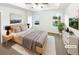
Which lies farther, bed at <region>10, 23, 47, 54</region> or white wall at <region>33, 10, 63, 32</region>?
white wall at <region>33, 10, 63, 32</region>

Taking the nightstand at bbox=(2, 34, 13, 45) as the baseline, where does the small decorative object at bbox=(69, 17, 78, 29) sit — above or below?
above

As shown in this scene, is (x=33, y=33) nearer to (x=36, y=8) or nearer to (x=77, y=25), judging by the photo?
(x=36, y=8)

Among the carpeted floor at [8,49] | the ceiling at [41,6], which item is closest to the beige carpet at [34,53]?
the carpeted floor at [8,49]

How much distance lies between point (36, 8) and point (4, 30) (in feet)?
2.25

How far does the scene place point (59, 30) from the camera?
1.80 m

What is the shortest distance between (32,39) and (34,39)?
4 centimetres

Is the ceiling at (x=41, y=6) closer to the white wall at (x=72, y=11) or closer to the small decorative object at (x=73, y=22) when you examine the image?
the white wall at (x=72, y=11)

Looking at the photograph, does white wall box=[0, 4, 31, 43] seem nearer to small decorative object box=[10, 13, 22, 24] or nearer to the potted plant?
small decorative object box=[10, 13, 22, 24]

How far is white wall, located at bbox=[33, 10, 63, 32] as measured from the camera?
5.89ft

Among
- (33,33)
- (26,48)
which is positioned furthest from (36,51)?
(33,33)

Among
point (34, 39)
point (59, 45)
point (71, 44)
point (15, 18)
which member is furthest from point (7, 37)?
point (71, 44)

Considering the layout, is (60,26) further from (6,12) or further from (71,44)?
(6,12)

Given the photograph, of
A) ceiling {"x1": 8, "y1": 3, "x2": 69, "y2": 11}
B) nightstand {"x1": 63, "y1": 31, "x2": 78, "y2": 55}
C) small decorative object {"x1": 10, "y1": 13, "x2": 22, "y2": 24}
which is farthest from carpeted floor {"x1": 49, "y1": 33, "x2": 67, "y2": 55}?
small decorative object {"x1": 10, "y1": 13, "x2": 22, "y2": 24}

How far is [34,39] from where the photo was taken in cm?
171
